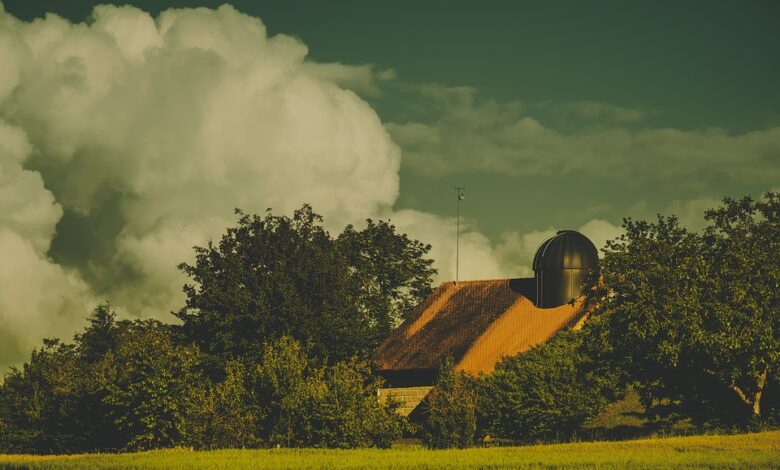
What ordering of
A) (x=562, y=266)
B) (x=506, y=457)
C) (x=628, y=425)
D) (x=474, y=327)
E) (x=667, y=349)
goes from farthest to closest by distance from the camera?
(x=562, y=266)
(x=474, y=327)
(x=628, y=425)
(x=667, y=349)
(x=506, y=457)

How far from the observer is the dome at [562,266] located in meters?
71.1

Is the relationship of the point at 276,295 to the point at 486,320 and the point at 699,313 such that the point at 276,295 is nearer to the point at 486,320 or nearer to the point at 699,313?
the point at 486,320

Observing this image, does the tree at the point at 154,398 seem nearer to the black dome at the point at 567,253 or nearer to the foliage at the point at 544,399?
the foliage at the point at 544,399

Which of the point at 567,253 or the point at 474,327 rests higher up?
the point at 567,253

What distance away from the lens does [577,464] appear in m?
35.6

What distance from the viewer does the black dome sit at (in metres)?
72.2

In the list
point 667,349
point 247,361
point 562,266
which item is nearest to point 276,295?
point 247,361

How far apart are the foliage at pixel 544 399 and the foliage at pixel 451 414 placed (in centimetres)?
110

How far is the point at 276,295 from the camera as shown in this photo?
2704 inches

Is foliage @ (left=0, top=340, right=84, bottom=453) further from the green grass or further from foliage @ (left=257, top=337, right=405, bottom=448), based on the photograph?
the green grass

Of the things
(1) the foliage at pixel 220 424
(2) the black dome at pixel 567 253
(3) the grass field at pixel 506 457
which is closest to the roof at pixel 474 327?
(2) the black dome at pixel 567 253

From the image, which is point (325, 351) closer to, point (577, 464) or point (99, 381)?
point (99, 381)

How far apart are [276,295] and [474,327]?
12023 millimetres

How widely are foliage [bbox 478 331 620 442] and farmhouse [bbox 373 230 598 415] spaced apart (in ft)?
34.0
